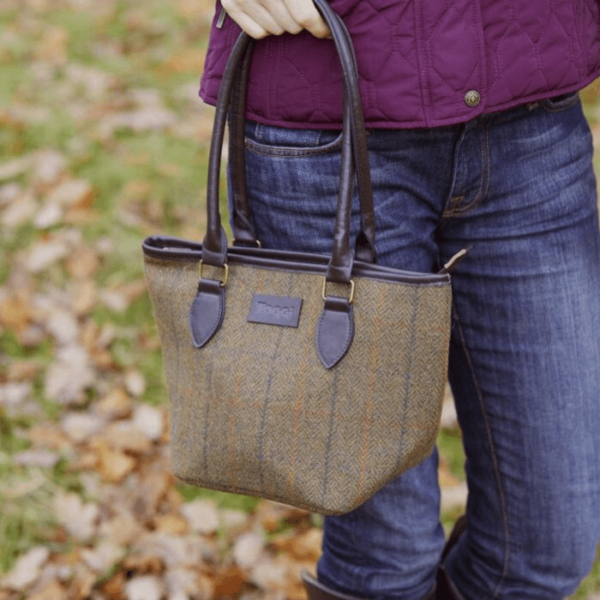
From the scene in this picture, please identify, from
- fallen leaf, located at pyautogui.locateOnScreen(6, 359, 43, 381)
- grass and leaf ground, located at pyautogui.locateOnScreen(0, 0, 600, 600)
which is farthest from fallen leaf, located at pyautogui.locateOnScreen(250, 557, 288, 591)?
fallen leaf, located at pyautogui.locateOnScreen(6, 359, 43, 381)

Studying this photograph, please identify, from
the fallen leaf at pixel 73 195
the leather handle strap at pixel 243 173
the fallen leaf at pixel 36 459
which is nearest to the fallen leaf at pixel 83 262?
the fallen leaf at pixel 73 195

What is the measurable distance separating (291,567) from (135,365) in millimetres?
983

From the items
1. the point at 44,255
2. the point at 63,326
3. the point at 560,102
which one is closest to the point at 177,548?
the point at 63,326

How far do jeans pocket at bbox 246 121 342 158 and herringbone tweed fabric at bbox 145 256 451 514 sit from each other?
175 millimetres

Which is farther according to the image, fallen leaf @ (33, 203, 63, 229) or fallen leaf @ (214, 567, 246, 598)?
fallen leaf @ (33, 203, 63, 229)

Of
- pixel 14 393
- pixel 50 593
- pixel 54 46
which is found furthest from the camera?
pixel 54 46

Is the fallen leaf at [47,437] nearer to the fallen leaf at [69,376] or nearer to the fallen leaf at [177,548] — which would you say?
the fallen leaf at [69,376]

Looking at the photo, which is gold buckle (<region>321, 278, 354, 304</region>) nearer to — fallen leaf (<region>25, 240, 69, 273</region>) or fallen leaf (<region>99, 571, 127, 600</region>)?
fallen leaf (<region>99, 571, 127, 600</region>)

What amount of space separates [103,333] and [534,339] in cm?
198

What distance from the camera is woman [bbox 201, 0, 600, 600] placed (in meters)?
1.08

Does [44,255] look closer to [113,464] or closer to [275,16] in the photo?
[113,464]

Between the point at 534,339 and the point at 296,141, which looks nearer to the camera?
the point at 296,141

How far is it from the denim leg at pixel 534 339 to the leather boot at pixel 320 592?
0.29 meters

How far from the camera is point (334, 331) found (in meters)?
1.13
